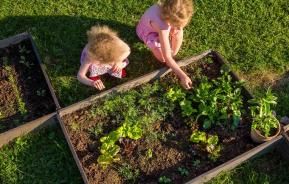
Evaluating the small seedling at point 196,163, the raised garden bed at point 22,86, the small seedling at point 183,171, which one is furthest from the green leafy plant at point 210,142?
the raised garden bed at point 22,86

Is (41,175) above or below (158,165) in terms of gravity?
above

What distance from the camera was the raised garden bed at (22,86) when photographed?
5121 mm

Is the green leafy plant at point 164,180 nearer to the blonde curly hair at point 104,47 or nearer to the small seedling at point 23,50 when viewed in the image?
the blonde curly hair at point 104,47

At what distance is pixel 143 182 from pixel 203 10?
2.49 meters

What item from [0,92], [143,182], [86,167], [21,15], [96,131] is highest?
[21,15]

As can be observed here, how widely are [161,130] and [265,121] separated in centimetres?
105

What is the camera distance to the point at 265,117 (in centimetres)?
473

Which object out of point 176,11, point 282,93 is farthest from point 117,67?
point 282,93

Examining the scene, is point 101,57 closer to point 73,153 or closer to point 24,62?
point 73,153

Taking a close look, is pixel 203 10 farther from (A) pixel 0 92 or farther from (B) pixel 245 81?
(A) pixel 0 92

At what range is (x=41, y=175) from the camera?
4.84 m

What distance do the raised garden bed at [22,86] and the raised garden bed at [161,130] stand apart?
1.11 ft

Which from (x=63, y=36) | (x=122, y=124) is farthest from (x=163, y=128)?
(x=63, y=36)

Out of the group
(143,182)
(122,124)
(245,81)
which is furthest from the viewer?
(245,81)
